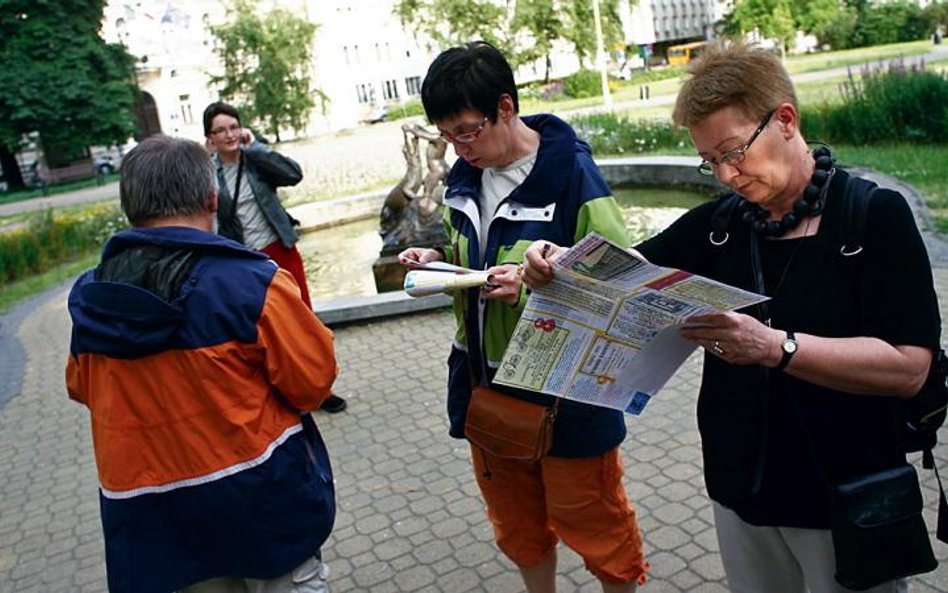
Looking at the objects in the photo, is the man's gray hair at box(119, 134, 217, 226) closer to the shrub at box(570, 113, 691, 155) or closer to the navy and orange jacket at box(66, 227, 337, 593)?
the navy and orange jacket at box(66, 227, 337, 593)

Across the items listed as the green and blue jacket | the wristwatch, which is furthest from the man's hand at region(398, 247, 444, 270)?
the wristwatch

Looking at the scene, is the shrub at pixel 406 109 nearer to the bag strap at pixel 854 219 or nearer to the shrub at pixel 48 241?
the shrub at pixel 48 241

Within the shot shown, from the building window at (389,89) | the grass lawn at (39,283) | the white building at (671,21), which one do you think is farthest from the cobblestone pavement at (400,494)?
the white building at (671,21)

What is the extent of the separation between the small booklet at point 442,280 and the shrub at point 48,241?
12.3 meters

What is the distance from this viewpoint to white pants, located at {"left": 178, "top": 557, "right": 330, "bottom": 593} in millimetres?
2375

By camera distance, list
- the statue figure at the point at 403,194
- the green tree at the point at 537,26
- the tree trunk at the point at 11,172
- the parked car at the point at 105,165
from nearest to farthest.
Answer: the statue figure at the point at 403,194 → the tree trunk at the point at 11,172 → the parked car at the point at 105,165 → the green tree at the point at 537,26

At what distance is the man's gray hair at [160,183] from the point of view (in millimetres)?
2205

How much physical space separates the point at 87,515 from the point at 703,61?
4.53 m

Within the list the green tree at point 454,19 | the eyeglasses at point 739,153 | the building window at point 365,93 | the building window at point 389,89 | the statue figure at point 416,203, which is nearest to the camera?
the eyeglasses at point 739,153

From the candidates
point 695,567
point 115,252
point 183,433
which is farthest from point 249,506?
point 695,567

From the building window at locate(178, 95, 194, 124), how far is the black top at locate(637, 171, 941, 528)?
55.2 meters

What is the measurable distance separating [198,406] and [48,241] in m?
13.1

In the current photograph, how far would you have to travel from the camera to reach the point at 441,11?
49656 millimetres

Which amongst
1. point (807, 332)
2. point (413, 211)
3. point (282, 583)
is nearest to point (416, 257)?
point (282, 583)
